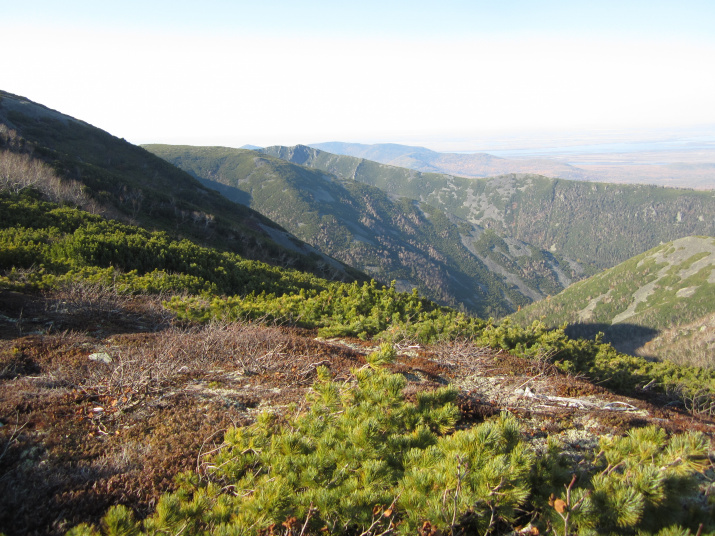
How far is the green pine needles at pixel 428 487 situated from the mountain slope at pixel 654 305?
447ft

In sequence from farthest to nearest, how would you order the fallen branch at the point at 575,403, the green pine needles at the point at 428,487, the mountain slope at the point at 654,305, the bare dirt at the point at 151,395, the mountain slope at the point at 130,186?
1. the mountain slope at the point at 654,305
2. the mountain slope at the point at 130,186
3. the fallen branch at the point at 575,403
4. the bare dirt at the point at 151,395
5. the green pine needles at the point at 428,487

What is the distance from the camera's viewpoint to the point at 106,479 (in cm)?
375

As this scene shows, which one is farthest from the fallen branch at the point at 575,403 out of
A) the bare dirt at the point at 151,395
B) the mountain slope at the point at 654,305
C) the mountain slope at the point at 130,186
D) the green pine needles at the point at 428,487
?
the mountain slope at the point at 654,305

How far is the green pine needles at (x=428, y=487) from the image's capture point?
2.47 metres

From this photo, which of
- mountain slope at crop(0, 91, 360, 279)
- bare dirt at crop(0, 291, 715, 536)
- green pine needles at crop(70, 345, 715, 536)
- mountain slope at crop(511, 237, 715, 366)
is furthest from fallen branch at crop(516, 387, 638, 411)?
mountain slope at crop(511, 237, 715, 366)

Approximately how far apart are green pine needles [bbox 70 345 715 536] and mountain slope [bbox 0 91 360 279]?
33.9 meters

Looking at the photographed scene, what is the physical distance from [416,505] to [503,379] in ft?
18.5

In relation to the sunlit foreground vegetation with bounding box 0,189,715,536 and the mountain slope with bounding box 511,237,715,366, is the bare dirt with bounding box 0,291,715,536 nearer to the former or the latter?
the sunlit foreground vegetation with bounding box 0,189,715,536

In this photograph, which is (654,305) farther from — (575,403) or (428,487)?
(428,487)

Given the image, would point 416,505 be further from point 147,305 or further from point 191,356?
point 147,305

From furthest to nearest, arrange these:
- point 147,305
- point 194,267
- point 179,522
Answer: point 194,267
point 147,305
point 179,522

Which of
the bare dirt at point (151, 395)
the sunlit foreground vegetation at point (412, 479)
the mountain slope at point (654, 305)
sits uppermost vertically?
the sunlit foreground vegetation at point (412, 479)

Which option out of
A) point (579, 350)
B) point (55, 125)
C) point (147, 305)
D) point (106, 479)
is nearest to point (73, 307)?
point (147, 305)

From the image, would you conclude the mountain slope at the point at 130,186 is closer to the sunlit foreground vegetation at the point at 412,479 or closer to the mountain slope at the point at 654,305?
the sunlit foreground vegetation at the point at 412,479
